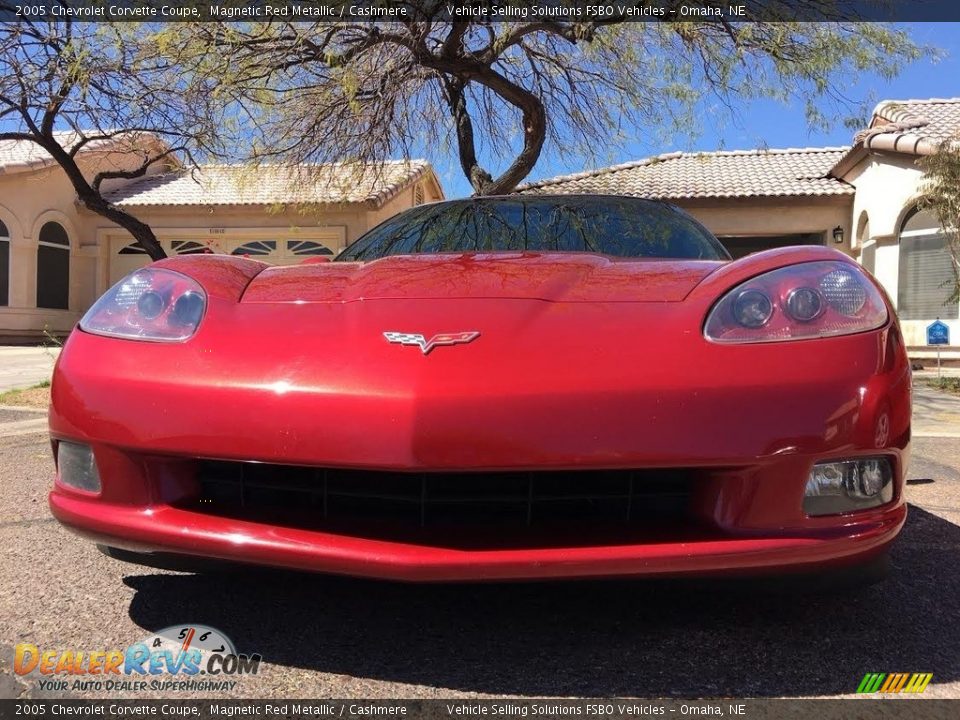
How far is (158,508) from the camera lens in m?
1.47

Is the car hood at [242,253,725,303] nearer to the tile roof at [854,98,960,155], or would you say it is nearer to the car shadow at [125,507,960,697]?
the car shadow at [125,507,960,697]

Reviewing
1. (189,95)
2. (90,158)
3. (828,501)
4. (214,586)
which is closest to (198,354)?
(214,586)

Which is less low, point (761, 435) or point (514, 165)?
point (514, 165)

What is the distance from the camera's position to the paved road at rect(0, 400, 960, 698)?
139cm

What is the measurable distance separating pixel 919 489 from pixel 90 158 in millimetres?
18841

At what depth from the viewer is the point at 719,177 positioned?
15508 mm

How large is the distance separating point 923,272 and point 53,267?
1848 centimetres

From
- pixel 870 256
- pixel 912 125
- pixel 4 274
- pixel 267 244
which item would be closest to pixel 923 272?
pixel 870 256

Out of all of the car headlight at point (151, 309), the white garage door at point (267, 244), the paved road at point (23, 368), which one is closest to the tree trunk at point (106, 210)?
the paved road at point (23, 368)

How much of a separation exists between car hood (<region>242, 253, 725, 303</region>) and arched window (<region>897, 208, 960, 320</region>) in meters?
11.5

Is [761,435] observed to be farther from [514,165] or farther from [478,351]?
[514,165]

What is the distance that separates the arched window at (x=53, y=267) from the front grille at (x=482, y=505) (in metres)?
18.3

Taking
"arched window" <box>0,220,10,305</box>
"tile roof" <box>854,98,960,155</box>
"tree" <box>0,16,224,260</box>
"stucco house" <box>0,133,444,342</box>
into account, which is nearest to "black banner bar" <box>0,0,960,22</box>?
"tree" <box>0,16,224,260</box>

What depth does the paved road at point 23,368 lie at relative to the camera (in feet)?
25.6
